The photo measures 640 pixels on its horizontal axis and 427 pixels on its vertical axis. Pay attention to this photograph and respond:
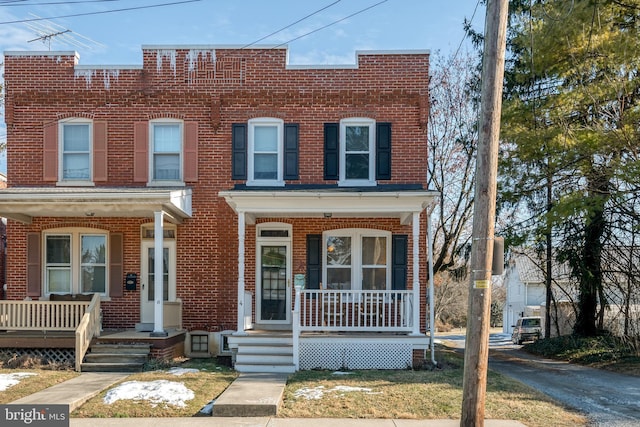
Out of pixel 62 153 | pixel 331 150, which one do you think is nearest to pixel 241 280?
pixel 331 150

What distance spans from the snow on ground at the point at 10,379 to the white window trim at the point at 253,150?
635 cm

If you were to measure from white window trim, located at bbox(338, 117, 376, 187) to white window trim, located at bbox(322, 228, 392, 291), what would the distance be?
45.9 inches

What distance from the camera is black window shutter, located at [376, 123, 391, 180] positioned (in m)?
14.3

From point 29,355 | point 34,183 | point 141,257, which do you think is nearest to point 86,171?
point 34,183

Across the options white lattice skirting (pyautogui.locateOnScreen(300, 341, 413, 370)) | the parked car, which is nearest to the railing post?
white lattice skirting (pyautogui.locateOnScreen(300, 341, 413, 370))

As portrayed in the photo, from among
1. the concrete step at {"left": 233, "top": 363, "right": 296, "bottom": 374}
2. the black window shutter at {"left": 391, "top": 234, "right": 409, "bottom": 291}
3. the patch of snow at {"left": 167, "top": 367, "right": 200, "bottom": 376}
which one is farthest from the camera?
the black window shutter at {"left": 391, "top": 234, "right": 409, "bottom": 291}

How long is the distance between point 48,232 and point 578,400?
1231cm

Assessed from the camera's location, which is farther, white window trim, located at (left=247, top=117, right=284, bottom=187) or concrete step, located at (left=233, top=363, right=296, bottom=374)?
white window trim, located at (left=247, top=117, right=284, bottom=187)

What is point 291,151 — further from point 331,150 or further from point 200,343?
point 200,343

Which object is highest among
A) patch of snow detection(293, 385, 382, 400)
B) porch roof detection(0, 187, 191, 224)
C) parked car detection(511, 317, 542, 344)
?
porch roof detection(0, 187, 191, 224)

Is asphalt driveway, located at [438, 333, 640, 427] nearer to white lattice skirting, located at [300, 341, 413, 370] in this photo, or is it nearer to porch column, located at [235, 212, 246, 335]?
white lattice skirting, located at [300, 341, 413, 370]

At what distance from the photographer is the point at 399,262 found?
14.1m

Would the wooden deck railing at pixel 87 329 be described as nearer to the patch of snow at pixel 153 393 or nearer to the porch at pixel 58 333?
the porch at pixel 58 333

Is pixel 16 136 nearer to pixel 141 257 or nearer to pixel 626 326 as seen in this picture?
pixel 141 257
